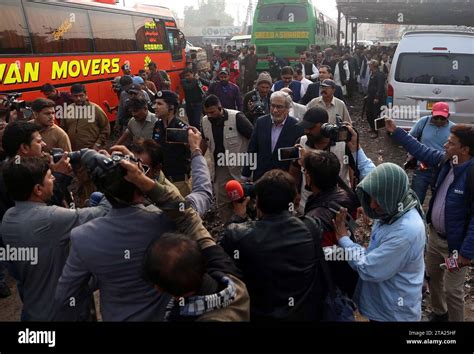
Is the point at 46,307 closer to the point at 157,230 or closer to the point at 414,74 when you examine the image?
the point at 157,230

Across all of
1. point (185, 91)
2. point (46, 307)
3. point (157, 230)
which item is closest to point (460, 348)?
point (157, 230)

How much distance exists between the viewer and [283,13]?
715 inches

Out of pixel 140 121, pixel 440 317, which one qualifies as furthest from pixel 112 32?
pixel 440 317

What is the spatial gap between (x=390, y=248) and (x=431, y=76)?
674 centimetres

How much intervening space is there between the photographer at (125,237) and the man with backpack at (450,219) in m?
2.01

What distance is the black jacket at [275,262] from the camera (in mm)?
2168

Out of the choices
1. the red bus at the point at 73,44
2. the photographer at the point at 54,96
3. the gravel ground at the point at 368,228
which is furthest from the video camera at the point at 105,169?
the red bus at the point at 73,44

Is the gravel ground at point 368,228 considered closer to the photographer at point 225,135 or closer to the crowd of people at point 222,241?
the crowd of people at point 222,241

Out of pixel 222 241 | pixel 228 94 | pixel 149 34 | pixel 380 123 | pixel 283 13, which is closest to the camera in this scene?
pixel 222 241

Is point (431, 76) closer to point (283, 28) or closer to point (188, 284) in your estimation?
point (188, 284)

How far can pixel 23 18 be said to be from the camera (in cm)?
848

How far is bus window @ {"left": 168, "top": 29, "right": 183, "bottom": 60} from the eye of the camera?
49.6ft

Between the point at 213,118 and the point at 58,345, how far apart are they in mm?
2896

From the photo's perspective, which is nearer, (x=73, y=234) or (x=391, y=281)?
(x=73, y=234)
